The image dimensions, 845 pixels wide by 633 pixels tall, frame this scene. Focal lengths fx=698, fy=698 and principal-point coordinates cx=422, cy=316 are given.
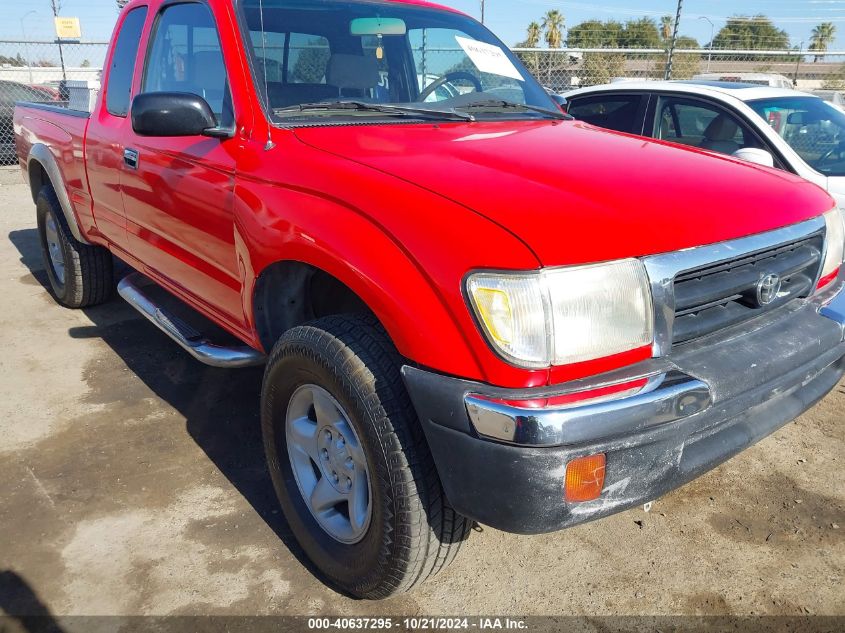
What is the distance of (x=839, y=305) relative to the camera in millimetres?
2453

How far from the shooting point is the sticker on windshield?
3260 millimetres

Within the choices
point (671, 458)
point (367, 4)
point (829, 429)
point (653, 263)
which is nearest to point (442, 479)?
point (671, 458)

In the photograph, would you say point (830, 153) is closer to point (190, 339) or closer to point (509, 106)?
point (509, 106)

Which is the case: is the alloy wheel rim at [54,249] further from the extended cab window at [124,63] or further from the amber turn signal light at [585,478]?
the amber turn signal light at [585,478]

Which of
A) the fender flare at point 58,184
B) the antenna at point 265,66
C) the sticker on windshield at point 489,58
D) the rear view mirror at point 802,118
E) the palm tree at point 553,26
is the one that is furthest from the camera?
the palm tree at point 553,26

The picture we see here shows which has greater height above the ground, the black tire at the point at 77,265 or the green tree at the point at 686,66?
the green tree at the point at 686,66

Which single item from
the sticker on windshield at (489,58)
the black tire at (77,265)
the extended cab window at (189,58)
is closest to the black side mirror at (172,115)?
the extended cab window at (189,58)

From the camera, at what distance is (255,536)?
259 centimetres

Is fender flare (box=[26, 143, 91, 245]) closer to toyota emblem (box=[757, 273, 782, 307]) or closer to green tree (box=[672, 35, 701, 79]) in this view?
toyota emblem (box=[757, 273, 782, 307])

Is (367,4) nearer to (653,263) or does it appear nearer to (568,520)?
(653,263)

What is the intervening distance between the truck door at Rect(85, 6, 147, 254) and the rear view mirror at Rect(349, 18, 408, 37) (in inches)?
47.2

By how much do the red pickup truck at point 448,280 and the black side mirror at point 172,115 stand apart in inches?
0.4

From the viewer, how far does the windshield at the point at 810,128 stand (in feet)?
16.4

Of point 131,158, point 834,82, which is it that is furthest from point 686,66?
point 131,158
